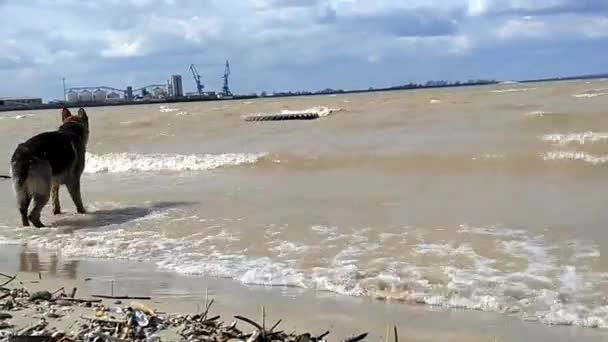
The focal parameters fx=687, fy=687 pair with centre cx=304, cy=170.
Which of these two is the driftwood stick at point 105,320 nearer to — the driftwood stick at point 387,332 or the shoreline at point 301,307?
the shoreline at point 301,307

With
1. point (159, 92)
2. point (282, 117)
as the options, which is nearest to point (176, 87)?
point (159, 92)

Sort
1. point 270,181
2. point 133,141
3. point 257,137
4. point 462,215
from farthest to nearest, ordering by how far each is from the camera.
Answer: point 133,141, point 257,137, point 270,181, point 462,215

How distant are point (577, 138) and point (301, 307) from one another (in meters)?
12.2

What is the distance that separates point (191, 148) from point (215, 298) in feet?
50.3

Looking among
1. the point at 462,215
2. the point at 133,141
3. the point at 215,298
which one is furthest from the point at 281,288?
the point at 133,141

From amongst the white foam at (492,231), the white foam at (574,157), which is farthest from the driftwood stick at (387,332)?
the white foam at (574,157)

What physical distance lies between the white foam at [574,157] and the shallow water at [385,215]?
4 cm

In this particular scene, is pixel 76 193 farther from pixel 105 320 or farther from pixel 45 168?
pixel 105 320

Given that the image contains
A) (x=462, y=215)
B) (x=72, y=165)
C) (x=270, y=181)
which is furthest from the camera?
(x=270, y=181)

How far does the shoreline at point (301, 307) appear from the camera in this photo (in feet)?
15.1

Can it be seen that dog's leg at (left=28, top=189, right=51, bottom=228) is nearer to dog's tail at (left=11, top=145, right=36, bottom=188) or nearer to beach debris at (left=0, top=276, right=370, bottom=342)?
dog's tail at (left=11, top=145, right=36, bottom=188)

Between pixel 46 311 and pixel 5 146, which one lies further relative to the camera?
pixel 5 146

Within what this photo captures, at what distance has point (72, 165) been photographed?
10.5 m

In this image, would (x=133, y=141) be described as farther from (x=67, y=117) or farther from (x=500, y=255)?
(x=500, y=255)
